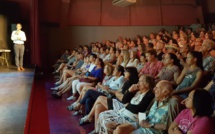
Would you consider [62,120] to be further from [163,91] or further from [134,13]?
[134,13]

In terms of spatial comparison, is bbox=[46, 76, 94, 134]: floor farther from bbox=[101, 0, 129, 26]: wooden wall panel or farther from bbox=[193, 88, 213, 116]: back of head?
bbox=[101, 0, 129, 26]: wooden wall panel

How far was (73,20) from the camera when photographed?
9.57m

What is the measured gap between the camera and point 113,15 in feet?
32.2

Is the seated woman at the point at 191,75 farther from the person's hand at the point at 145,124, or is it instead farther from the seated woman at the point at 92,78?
the seated woman at the point at 92,78

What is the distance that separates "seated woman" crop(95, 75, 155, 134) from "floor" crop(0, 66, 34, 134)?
2.83 feet

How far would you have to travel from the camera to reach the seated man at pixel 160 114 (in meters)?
2.31

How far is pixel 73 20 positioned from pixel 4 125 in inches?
279

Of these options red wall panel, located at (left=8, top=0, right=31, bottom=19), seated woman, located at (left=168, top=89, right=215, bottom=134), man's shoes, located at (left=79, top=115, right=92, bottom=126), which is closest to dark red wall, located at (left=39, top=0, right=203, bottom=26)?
red wall panel, located at (left=8, top=0, right=31, bottom=19)

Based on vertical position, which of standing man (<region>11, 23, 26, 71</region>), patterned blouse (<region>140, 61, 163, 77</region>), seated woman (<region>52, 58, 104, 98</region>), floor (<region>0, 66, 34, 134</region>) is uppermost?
standing man (<region>11, 23, 26, 71</region>)

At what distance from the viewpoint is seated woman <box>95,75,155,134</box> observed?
2.69 metres

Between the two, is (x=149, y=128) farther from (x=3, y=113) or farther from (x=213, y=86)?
(x=3, y=113)

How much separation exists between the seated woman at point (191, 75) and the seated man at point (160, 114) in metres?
0.63

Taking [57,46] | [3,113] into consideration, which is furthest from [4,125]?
[57,46]

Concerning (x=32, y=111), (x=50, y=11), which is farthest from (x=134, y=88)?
(x=50, y=11)
